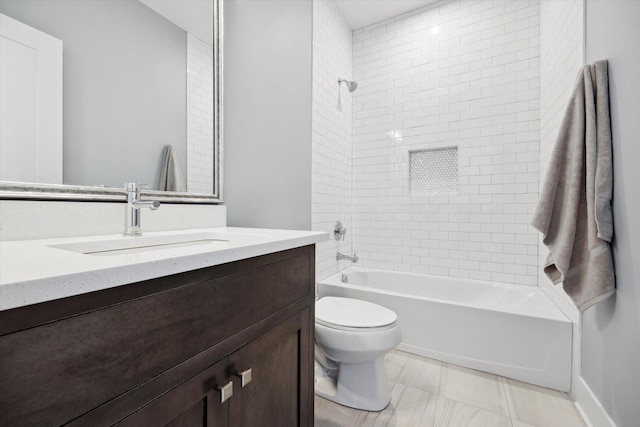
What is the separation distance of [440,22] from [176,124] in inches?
94.9

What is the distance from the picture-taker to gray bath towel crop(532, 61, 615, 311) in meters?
1.16

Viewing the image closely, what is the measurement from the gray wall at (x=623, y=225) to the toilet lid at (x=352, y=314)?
0.86 m

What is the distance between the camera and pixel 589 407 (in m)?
1.37

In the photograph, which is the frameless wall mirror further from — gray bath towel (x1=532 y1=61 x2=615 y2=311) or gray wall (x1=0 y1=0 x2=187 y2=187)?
gray bath towel (x1=532 y1=61 x2=615 y2=311)

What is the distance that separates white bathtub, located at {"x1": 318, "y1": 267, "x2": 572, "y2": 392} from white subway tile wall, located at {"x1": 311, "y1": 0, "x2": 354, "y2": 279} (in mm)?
458

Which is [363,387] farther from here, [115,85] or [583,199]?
[115,85]

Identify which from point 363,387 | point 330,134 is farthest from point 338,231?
point 363,387

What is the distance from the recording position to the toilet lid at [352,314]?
1.49 meters

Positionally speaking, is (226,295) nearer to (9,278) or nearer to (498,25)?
(9,278)

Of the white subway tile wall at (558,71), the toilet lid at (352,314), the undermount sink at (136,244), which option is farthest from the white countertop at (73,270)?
the white subway tile wall at (558,71)

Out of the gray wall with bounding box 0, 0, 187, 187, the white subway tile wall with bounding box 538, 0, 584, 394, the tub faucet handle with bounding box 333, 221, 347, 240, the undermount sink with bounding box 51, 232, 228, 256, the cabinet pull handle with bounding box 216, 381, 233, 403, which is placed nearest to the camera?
the cabinet pull handle with bounding box 216, 381, 233, 403

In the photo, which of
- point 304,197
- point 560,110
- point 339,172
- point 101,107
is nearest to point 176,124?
point 101,107

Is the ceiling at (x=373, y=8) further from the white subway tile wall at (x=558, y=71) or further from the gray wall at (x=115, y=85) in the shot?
the gray wall at (x=115, y=85)

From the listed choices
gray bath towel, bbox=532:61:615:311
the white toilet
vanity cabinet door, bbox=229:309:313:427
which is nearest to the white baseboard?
gray bath towel, bbox=532:61:615:311
